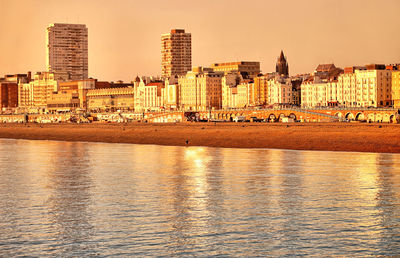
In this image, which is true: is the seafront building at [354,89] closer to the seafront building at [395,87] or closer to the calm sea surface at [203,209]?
the seafront building at [395,87]

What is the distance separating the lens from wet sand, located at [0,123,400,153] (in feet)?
235

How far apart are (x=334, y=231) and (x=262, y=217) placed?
158 inches

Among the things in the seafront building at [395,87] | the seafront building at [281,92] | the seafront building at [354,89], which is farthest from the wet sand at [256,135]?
the seafront building at [281,92]

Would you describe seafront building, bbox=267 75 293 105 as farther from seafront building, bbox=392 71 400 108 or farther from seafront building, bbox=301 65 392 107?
seafront building, bbox=392 71 400 108

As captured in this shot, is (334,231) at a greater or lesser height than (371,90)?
lesser

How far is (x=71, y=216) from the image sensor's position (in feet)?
103

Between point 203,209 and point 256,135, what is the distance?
178ft

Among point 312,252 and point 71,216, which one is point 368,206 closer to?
point 312,252

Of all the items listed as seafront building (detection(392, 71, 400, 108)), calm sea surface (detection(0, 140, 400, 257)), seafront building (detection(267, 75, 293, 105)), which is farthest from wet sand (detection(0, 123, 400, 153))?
seafront building (detection(267, 75, 293, 105))

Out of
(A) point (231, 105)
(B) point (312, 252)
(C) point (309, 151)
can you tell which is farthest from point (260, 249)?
(A) point (231, 105)

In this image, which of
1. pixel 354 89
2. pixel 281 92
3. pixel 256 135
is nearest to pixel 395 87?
pixel 354 89

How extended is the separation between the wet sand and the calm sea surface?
57.8ft

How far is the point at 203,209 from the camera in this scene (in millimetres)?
32812

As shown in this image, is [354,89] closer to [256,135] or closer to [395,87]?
[395,87]
